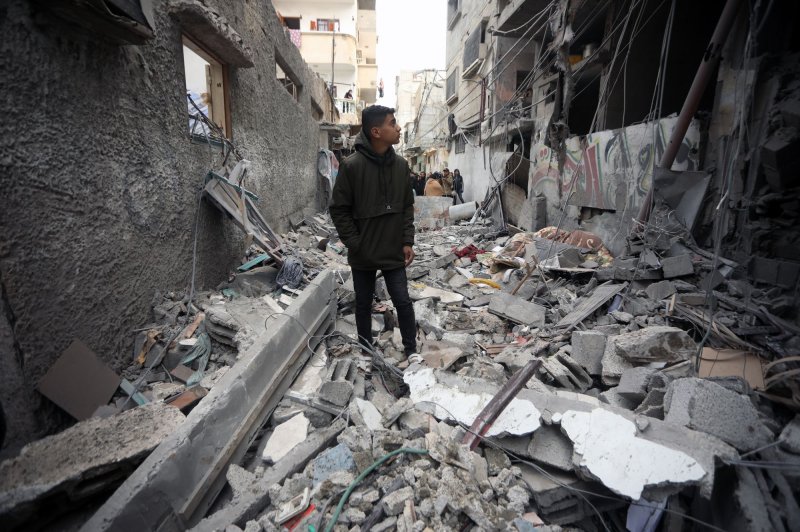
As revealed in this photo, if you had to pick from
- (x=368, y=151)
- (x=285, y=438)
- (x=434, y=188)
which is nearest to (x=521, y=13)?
(x=434, y=188)

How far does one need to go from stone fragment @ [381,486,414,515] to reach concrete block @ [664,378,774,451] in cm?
148

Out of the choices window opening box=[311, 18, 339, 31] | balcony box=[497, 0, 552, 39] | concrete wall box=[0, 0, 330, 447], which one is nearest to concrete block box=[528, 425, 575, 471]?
concrete wall box=[0, 0, 330, 447]

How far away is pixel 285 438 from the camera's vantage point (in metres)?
2.32

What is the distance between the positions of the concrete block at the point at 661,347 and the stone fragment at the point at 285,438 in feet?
7.96

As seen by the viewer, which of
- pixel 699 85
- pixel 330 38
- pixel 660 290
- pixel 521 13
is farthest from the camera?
pixel 330 38

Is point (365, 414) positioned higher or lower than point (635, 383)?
lower

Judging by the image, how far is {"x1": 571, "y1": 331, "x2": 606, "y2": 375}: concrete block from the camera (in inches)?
122

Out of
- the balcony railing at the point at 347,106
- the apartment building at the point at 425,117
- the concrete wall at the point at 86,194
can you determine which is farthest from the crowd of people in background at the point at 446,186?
the balcony railing at the point at 347,106

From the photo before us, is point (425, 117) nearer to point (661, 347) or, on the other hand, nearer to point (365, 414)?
point (661, 347)

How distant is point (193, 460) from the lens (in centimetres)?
185

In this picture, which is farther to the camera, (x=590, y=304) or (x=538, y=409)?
(x=590, y=304)

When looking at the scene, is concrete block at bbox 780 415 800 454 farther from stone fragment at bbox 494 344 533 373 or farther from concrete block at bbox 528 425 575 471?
stone fragment at bbox 494 344 533 373

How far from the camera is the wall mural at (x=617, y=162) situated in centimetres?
Answer: 504

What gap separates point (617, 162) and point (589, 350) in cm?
445
